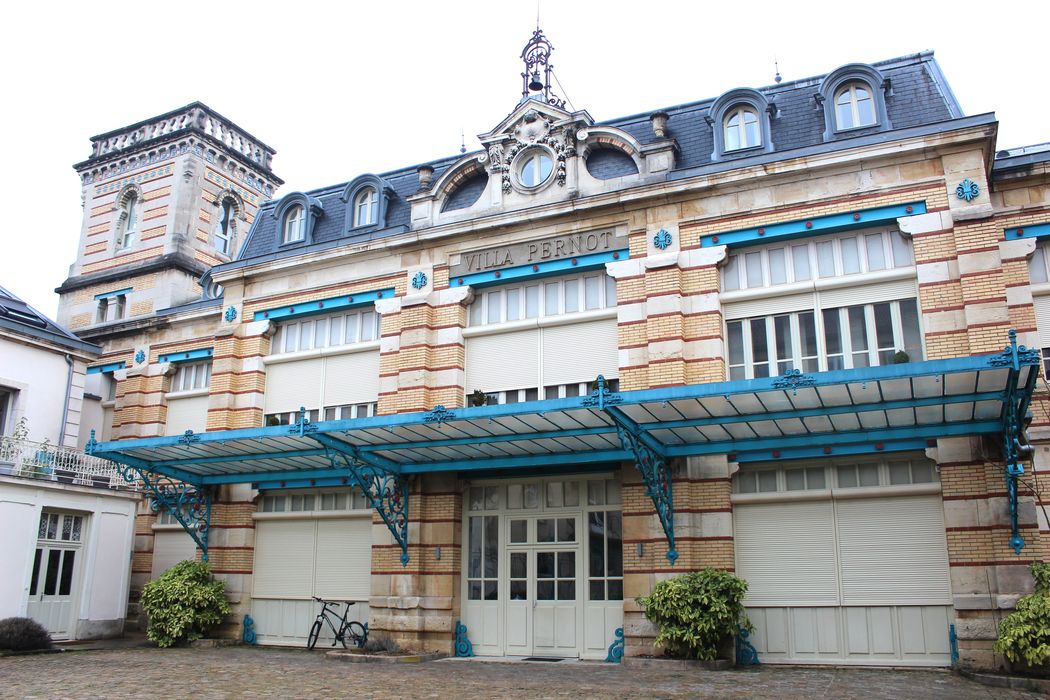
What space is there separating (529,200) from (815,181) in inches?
217

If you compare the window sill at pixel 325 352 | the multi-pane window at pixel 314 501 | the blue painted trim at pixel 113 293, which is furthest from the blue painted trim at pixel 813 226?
the blue painted trim at pixel 113 293

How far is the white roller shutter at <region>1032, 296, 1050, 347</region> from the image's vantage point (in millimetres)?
14180

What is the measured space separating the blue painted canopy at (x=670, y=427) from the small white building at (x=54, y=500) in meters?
2.65

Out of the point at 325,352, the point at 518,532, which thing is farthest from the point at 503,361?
the point at 325,352

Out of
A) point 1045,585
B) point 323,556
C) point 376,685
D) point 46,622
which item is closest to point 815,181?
point 1045,585

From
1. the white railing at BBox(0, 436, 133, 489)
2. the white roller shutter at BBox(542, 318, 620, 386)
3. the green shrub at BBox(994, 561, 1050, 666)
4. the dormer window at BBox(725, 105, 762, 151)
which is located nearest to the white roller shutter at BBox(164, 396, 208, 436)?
the white railing at BBox(0, 436, 133, 489)

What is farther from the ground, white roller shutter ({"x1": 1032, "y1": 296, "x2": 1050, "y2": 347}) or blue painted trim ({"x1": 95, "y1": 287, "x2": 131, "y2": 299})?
blue painted trim ({"x1": 95, "y1": 287, "x2": 131, "y2": 299})

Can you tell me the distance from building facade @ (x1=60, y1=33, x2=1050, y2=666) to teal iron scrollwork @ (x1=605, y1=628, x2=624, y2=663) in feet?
0.48

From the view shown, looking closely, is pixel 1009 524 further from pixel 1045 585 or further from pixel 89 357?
pixel 89 357

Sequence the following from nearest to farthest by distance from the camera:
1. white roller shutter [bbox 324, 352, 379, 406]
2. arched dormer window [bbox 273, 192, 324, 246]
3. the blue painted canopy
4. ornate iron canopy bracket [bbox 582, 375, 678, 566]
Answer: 1. the blue painted canopy
2. ornate iron canopy bracket [bbox 582, 375, 678, 566]
3. white roller shutter [bbox 324, 352, 379, 406]
4. arched dormer window [bbox 273, 192, 324, 246]

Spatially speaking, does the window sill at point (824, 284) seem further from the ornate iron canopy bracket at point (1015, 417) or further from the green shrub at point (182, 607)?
the green shrub at point (182, 607)

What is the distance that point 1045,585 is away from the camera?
12.3 m

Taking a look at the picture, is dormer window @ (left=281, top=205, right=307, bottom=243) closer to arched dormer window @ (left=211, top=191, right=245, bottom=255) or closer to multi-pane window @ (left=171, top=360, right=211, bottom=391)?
multi-pane window @ (left=171, top=360, right=211, bottom=391)

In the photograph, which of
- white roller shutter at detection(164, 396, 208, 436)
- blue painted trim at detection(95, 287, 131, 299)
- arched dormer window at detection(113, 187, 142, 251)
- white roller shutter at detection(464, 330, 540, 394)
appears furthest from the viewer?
arched dormer window at detection(113, 187, 142, 251)
